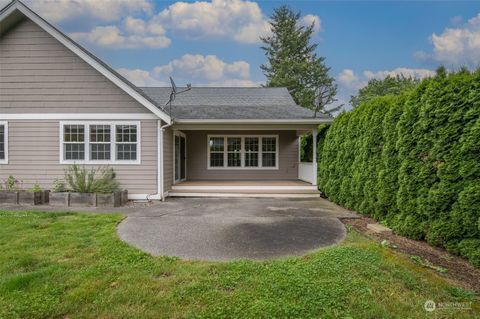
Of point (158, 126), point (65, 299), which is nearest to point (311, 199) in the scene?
point (158, 126)

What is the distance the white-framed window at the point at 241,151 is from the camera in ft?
41.1

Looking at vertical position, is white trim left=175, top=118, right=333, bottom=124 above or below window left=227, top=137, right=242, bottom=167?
above

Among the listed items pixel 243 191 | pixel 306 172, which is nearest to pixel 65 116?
pixel 243 191

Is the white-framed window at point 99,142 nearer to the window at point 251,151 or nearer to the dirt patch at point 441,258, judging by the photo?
the window at point 251,151

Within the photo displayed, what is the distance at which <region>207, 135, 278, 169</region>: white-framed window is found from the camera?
1254 centimetres

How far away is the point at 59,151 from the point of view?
28.3ft

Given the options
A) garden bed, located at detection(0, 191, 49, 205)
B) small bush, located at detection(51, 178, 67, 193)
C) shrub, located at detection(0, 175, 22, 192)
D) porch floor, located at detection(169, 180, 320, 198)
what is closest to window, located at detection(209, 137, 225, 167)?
porch floor, located at detection(169, 180, 320, 198)

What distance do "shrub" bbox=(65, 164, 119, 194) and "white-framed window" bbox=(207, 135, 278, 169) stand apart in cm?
481

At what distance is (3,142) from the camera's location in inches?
342

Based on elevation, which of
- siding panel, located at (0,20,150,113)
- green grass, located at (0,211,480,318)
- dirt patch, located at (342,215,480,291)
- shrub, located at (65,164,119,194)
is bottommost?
dirt patch, located at (342,215,480,291)

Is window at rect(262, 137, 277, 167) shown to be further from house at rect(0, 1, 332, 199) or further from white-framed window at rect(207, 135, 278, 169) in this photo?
house at rect(0, 1, 332, 199)

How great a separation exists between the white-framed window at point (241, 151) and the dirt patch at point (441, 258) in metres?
7.20

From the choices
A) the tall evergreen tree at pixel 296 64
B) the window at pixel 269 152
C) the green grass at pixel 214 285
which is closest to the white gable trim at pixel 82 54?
the green grass at pixel 214 285

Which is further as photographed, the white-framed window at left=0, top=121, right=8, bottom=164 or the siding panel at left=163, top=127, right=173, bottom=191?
the siding panel at left=163, top=127, right=173, bottom=191
